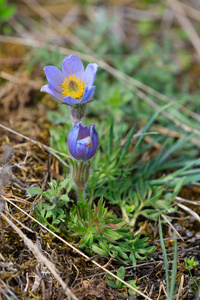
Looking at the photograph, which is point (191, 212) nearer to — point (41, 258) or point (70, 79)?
point (41, 258)

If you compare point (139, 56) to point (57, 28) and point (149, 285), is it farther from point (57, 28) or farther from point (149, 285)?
point (149, 285)

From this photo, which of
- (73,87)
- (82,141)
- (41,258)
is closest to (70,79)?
(73,87)

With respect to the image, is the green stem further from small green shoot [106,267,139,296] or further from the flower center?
the flower center

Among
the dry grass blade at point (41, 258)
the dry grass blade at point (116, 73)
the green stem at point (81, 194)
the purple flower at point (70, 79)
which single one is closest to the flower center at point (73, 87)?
the purple flower at point (70, 79)

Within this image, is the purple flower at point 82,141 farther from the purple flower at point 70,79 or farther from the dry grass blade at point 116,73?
the dry grass blade at point 116,73

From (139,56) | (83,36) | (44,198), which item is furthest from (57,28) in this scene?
(44,198)

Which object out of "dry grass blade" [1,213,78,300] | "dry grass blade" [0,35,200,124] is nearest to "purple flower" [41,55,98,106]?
"dry grass blade" [1,213,78,300]

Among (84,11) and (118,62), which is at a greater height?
(84,11)
